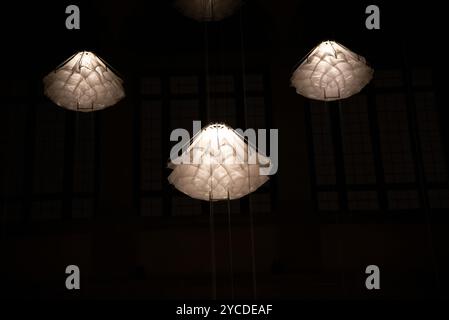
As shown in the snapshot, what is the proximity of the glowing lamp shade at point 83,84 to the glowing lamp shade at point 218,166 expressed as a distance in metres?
1.46

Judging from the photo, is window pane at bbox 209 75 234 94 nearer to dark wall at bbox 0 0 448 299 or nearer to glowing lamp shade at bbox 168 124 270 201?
dark wall at bbox 0 0 448 299

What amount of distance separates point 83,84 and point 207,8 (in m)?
A: 1.57

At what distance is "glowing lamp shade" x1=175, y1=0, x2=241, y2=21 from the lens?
6328 mm

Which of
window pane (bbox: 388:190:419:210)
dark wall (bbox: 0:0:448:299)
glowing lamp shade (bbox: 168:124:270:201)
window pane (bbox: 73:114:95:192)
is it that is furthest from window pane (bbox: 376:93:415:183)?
window pane (bbox: 73:114:95:192)

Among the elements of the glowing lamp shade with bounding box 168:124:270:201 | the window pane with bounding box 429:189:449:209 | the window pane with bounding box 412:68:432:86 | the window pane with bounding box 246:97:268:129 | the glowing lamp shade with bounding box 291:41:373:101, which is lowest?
the glowing lamp shade with bounding box 168:124:270:201

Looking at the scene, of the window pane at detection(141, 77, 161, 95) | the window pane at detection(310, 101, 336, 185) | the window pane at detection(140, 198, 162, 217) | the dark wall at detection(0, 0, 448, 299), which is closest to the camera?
the dark wall at detection(0, 0, 448, 299)

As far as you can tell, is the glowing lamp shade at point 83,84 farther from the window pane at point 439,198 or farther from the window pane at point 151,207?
the window pane at point 439,198

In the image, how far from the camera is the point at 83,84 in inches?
244

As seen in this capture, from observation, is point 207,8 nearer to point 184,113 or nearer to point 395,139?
point 184,113

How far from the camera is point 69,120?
9492mm

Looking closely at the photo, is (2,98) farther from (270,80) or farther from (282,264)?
(282,264)

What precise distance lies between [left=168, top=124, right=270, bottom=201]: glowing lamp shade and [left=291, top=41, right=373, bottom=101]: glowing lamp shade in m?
1.40

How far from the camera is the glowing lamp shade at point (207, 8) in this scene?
20.8 ft

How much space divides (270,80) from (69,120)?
129 inches
